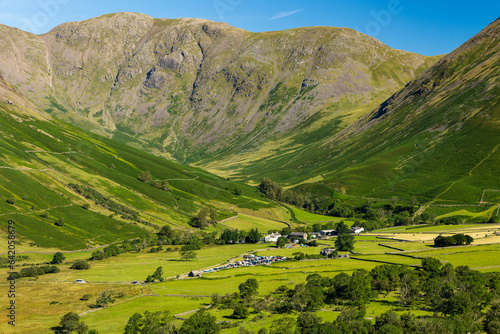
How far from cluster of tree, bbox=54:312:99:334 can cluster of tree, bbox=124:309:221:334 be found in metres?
6.98

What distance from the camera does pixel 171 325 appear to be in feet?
224

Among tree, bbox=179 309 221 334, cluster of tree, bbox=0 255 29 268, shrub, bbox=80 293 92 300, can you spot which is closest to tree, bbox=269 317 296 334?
tree, bbox=179 309 221 334

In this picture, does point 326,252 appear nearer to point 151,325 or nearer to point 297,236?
point 297,236

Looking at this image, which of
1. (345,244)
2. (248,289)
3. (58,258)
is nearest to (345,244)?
(345,244)

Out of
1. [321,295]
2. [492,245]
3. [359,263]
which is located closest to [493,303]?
[321,295]

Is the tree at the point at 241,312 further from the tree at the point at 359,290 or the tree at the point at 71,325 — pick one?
the tree at the point at 71,325

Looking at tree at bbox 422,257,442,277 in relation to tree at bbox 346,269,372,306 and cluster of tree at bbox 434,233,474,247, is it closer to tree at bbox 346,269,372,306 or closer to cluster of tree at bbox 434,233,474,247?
tree at bbox 346,269,372,306

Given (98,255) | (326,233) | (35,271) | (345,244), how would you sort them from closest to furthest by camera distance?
(35,271) < (345,244) < (98,255) < (326,233)

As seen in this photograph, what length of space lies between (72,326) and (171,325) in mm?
19350

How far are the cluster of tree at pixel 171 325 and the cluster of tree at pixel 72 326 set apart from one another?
698cm

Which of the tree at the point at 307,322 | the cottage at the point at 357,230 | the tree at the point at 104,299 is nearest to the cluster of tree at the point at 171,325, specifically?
the tree at the point at 307,322

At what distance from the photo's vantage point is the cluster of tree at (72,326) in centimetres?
7225

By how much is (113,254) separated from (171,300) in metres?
70.9

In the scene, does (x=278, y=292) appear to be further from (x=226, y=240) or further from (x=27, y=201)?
(x=27, y=201)
